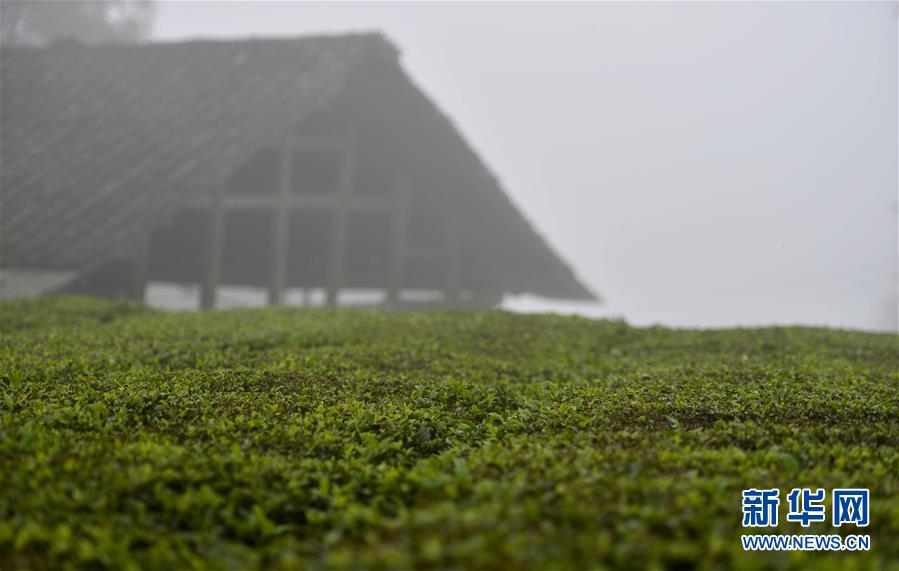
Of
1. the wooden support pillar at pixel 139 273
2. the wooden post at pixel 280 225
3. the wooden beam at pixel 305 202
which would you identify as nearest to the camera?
the wooden support pillar at pixel 139 273

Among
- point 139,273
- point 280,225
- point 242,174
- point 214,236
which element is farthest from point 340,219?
point 139,273

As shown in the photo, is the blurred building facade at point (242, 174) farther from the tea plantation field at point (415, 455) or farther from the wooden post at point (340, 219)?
the tea plantation field at point (415, 455)

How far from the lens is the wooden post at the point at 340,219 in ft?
48.9

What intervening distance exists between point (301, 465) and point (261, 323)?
5287 mm

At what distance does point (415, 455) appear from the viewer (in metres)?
3.79

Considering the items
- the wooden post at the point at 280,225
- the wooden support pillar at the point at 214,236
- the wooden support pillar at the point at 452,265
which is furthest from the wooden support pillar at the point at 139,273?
the wooden support pillar at the point at 452,265

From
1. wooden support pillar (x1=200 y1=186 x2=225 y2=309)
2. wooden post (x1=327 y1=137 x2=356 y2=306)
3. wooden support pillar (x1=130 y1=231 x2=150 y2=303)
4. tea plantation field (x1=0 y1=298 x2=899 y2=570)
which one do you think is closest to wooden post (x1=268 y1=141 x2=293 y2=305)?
wooden post (x1=327 y1=137 x2=356 y2=306)

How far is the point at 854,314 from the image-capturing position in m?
92.6

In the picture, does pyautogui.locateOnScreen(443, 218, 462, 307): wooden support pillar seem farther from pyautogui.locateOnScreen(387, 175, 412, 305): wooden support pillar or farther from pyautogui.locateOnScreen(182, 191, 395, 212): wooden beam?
pyautogui.locateOnScreen(182, 191, 395, 212): wooden beam

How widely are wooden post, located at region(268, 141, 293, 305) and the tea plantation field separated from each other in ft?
25.2

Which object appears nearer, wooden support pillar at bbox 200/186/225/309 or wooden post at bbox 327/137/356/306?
wooden support pillar at bbox 200/186/225/309

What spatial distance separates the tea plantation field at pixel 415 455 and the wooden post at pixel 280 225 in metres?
7.69

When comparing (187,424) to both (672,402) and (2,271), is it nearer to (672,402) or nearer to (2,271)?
(672,402)

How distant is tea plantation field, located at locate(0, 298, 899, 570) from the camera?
256cm
